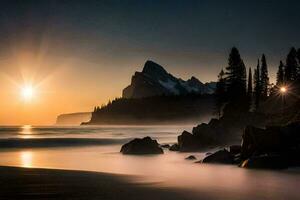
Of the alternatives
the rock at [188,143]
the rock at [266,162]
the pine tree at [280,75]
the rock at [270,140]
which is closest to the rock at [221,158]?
the rock at [270,140]

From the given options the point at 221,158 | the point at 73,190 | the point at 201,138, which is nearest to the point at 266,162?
the point at 221,158

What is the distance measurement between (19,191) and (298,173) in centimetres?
1597

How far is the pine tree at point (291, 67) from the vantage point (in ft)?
355

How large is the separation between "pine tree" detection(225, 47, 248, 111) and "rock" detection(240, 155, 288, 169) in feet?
170

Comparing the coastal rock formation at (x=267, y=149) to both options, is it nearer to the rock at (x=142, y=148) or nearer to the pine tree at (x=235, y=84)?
the rock at (x=142, y=148)

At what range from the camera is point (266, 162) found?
26.4m

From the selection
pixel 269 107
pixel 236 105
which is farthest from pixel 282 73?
pixel 236 105

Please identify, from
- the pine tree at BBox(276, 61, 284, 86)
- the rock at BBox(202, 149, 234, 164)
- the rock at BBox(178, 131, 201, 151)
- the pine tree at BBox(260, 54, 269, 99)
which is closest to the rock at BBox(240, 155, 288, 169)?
the rock at BBox(202, 149, 234, 164)

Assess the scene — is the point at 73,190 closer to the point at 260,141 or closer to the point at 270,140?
the point at 260,141

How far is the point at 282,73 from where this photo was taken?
120938mm

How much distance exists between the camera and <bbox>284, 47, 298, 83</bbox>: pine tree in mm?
108062

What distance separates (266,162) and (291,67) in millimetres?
88230

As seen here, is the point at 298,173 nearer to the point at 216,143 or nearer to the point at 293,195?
the point at 293,195

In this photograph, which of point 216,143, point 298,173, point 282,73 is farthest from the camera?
point 282,73
